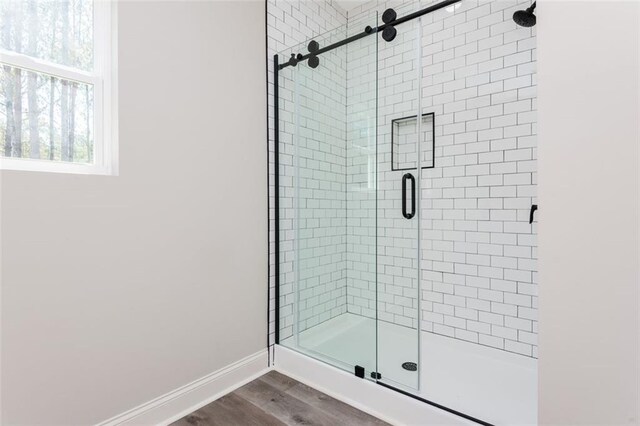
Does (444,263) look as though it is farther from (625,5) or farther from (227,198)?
(625,5)

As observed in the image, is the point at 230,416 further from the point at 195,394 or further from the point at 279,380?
the point at 279,380

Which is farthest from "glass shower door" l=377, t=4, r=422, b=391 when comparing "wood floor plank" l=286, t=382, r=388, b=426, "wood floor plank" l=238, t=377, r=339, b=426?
"wood floor plank" l=238, t=377, r=339, b=426

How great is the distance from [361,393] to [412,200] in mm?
1242

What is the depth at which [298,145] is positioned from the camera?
8.05 ft

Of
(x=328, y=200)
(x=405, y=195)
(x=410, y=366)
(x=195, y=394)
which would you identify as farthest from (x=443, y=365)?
(x=195, y=394)

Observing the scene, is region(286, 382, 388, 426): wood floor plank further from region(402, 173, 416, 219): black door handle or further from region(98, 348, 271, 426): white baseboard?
region(402, 173, 416, 219): black door handle

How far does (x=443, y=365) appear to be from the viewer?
2309 millimetres

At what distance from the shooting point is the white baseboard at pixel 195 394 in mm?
1647

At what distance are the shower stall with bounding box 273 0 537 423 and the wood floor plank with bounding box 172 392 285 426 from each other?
1.68 ft

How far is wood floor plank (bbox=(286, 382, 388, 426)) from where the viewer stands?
1.74 meters

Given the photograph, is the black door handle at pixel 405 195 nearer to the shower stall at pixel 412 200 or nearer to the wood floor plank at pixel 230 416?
the shower stall at pixel 412 200

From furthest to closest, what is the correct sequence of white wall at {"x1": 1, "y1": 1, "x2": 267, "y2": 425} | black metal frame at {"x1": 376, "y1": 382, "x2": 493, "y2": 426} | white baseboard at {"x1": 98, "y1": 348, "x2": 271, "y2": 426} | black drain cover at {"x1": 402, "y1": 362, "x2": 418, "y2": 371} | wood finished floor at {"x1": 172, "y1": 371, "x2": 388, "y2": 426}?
black drain cover at {"x1": 402, "y1": 362, "x2": 418, "y2": 371}
wood finished floor at {"x1": 172, "y1": 371, "x2": 388, "y2": 426}
white baseboard at {"x1": 98, "y1": 348, "x2": 271, "y2": 426}
black metal frame at {"x1": 376, "y1": 382, "x2": 493, "y2": 426}
white wall at {"x1": 1, "y1": 1, "x2": 267, "y2": 425}

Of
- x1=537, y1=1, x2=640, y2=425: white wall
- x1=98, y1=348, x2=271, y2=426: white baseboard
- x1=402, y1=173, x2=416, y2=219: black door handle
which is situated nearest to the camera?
x1=537, y1=1, x2=640, y2=425: white wall

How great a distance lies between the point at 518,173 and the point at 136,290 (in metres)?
2.55
